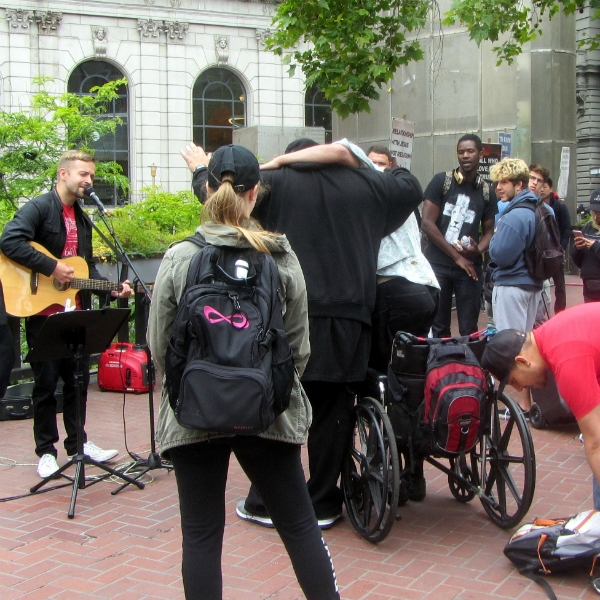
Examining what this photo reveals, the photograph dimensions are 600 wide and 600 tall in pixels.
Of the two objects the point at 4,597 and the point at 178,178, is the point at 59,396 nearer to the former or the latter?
the point at 4,597

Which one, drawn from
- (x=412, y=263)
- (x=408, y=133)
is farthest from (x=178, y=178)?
(x=412, y=263)

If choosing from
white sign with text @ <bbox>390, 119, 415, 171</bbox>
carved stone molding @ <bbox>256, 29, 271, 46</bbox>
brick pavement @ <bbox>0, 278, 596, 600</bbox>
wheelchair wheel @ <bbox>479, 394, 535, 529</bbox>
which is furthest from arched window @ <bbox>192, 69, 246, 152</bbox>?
wheelchair wheel @ <bbox>479, 394, 535, 529</bbox>

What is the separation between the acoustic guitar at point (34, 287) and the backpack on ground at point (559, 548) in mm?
3325

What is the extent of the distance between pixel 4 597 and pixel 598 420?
8.93 feet

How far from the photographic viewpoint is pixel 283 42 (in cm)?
1115

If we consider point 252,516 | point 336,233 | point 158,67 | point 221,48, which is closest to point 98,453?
point 252,516

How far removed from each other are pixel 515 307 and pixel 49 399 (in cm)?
362

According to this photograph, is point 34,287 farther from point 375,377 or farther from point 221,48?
point 221,48

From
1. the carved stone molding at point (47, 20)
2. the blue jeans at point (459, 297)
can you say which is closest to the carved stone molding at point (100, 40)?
the carved stone molding at point (47, 20)

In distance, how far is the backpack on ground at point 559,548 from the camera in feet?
12.8

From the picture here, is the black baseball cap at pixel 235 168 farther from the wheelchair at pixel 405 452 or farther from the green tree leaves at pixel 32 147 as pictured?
the green tree leaves at pixel 32 147

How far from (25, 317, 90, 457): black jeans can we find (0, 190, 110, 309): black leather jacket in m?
0.44

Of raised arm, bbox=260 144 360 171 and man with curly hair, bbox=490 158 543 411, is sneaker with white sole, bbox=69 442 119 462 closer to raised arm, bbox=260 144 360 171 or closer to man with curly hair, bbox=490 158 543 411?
raised arm, bbox=260 144 360 171

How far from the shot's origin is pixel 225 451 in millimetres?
3002
